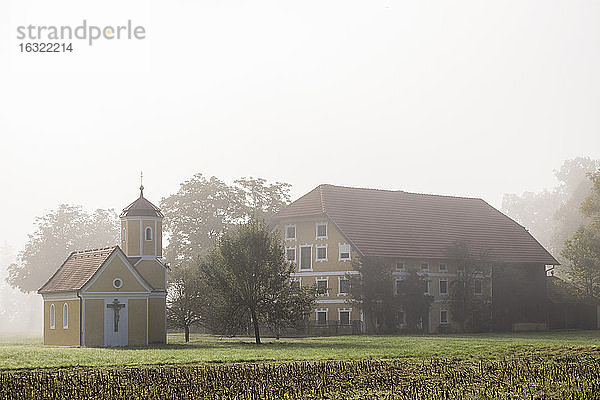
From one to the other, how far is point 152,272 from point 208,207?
3091 centimetres

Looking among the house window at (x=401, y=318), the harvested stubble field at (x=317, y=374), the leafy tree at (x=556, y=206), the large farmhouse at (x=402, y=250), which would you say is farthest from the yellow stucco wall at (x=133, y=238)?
the leafy tree at (x=556, y=206)

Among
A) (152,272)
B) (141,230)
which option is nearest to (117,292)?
(152,272)

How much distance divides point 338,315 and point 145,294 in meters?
17.9

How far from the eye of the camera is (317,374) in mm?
29219

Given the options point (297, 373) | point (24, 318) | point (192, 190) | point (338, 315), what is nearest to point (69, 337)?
point (338, 315)

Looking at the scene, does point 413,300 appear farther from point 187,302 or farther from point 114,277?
point 114,277

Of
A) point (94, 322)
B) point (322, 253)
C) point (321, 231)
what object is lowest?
point (94, 322)

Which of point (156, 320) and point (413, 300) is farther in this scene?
point (413, 300)

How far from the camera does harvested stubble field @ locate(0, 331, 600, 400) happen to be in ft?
79.8

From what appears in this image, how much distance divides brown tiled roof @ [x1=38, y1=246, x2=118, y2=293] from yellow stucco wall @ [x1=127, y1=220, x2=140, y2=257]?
2.08 metres

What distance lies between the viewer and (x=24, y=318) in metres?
181

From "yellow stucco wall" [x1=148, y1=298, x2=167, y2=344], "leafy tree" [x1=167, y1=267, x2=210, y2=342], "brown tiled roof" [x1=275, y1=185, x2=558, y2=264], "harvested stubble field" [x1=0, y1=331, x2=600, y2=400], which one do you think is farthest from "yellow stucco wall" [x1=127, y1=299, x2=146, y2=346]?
"brown tiled roof" [x1=275, y1=185, x2=558, y2=264]

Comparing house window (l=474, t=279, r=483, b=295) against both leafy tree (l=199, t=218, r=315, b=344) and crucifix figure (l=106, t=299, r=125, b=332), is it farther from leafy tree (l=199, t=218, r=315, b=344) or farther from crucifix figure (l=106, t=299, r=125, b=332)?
crucifix figure (l=106, t=299, r=125, b=332)

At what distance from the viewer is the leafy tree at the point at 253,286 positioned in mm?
53469
